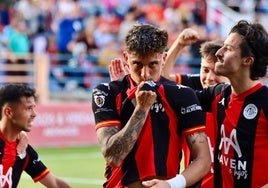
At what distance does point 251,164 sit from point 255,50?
0.87 metres

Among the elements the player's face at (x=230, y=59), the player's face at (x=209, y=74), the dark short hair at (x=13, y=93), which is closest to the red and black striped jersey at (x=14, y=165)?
the dark short hair at (x=13, y=93)

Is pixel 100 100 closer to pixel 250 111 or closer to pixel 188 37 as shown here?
pixel 250 111

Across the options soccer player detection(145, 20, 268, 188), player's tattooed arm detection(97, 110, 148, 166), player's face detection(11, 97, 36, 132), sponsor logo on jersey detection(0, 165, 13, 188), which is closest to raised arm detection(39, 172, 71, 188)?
sponsor logo on jersey detection(0, 165, 13, 188)

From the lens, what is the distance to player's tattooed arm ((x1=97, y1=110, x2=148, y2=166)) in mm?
5185

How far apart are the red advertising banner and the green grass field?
486mm

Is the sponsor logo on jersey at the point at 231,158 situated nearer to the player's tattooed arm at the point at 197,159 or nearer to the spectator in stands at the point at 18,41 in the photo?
the player's tattooed arm at the point at 197,159

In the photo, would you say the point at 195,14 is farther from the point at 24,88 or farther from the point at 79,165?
the point at 24,88

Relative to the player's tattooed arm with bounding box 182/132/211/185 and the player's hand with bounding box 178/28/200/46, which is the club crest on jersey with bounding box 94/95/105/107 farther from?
the player's hand with bounding box 178/28/200/46

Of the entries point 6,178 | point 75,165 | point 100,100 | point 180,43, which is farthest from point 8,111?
point 75,165

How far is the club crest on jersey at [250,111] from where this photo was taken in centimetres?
588

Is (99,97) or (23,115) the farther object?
(23,115)

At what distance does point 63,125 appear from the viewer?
66.1ft

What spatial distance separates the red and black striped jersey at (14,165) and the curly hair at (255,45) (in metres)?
2.18

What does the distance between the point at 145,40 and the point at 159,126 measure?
1.96 feet
